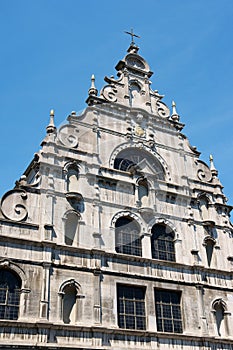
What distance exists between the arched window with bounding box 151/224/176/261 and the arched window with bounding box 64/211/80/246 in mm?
4360

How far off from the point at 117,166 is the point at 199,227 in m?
5.87

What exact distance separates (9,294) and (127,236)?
22.9 ft

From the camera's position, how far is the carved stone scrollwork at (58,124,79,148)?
82.8 feet

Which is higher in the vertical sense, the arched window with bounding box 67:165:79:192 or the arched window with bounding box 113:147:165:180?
the arched window with bounding box 113:147:165:180

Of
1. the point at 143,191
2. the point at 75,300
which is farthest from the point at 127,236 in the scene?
the point at 75,300

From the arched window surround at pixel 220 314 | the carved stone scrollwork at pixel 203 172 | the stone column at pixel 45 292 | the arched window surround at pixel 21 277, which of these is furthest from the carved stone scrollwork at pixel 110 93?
the arched window surround at pixel 220 314

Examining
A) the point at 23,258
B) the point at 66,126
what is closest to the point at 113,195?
the point at 66,126

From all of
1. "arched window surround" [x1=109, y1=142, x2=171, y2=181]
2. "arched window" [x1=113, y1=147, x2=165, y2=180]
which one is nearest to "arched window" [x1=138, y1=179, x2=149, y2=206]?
"arched window" [x1=113, y1=147, x2=165, y2=180]

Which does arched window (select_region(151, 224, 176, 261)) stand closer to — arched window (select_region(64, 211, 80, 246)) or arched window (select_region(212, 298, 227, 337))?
arched window (select_region(212, 298, 227, 337))

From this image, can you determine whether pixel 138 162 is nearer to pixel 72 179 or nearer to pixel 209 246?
pixel 72 179

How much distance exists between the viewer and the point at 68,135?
2556 centimetres

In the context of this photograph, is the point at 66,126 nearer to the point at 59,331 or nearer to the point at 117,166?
the point at 117,166

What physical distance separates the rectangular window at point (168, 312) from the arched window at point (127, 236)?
7.92 ft

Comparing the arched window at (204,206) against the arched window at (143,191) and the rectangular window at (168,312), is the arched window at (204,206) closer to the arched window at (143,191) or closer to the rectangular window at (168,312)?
the arched window at (143,191)
